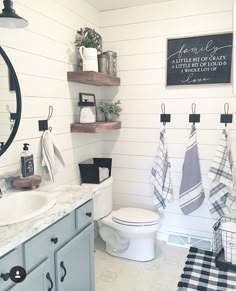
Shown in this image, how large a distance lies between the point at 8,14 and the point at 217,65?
1804 millimetres

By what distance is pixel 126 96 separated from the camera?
9.16 ft

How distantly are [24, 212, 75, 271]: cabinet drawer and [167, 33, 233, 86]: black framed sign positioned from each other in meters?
1.70

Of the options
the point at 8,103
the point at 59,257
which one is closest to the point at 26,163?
the point at 8,103

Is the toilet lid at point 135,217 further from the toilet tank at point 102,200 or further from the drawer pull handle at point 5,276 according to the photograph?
the drawer pull handle at point 5,276

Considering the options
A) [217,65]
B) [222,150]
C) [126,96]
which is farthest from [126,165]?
[217,65]

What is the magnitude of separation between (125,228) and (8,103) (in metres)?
1.41

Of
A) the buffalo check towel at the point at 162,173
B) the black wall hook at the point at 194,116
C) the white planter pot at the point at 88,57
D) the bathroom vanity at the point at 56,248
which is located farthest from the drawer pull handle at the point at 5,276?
the black wall hook at the point at 194,116

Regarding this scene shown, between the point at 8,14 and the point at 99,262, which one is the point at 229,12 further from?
the point at 99,262

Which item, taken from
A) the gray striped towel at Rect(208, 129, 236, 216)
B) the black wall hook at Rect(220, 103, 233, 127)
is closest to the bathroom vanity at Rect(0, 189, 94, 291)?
the gray striped towel at Rect(208, 129, 236, 216)

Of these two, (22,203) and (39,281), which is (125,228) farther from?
(39,281)

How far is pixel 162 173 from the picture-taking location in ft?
8.67

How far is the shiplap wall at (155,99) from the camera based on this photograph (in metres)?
2.46

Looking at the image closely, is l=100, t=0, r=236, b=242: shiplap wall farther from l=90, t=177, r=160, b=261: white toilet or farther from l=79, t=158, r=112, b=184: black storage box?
l=79, t=158, r=112, b=184: black storage box

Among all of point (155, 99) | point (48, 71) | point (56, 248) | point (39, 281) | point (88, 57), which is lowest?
point (39, 281)
